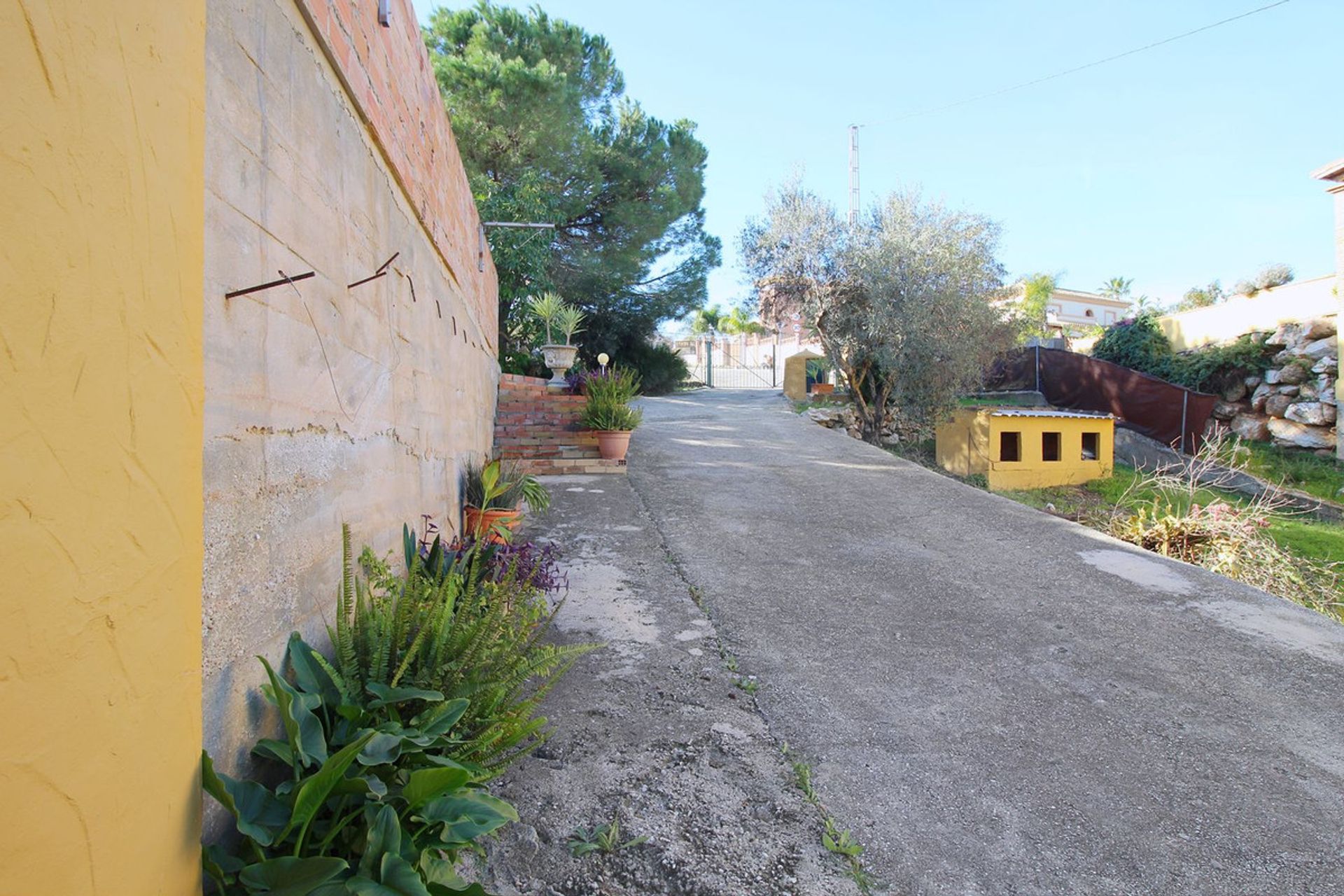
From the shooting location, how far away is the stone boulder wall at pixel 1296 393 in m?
13.3

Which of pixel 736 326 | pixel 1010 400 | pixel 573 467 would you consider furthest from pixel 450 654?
pixel 736 326

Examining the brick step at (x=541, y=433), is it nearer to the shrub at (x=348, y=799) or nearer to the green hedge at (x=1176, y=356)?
the shrub at (x=348, y=799)

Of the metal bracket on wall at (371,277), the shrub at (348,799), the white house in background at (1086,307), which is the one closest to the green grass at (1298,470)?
the metal bracket on wall at (371,277)

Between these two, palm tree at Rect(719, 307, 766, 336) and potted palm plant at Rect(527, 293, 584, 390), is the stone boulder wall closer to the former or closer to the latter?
potted palm plant at Rect(527, 293, 584, 390)

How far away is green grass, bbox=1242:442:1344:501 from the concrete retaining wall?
14108 mm

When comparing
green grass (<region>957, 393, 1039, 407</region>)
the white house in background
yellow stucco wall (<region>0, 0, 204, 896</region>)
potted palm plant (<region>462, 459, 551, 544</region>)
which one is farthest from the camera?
the white house in background

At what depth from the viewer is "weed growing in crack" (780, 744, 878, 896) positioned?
172cm

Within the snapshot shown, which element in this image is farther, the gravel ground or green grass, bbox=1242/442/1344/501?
green grass, bbox=1242/442/1344/501

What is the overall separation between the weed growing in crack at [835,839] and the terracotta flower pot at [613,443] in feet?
17.2

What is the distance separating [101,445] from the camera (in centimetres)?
93

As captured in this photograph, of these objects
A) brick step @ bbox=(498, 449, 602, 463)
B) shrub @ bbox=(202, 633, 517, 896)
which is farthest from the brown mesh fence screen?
shrub @ bbox=(202, 633, 517, 896)

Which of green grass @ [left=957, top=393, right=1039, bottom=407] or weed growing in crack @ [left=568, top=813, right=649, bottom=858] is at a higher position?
green grass @ [left=957, top=393, right=1039, bottom=407]

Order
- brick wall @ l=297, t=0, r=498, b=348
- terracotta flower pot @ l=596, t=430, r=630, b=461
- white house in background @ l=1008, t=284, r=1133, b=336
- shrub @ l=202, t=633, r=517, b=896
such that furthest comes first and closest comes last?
white house in background @ l=1008, t=284, r=1133, b=336 → terracotta flower pot @ l=596, t=430, r=630, b=461 → brick wall @ l=297, t=0, r=498, b=348 → shrub @ l=202, t=633, r=517, b=896

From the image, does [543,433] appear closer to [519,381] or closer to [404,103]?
[519,381]
